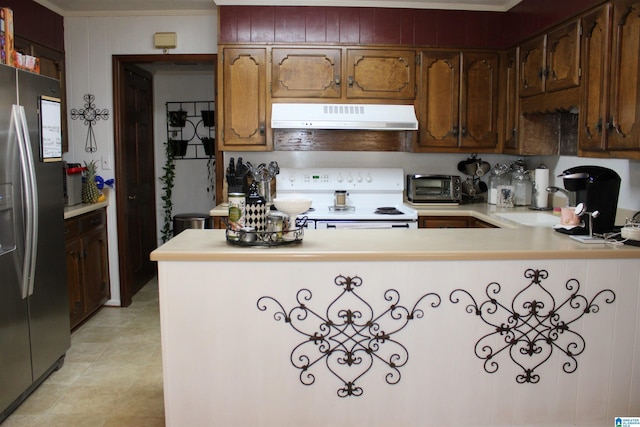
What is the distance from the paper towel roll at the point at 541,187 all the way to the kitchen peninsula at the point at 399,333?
5.97 ft

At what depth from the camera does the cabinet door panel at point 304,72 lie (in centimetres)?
437

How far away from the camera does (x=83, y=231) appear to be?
14.0 ft

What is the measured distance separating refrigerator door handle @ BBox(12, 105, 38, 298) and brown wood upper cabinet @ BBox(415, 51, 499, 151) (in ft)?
8.89

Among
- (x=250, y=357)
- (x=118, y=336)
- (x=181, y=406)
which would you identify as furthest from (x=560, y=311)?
(x=118, y=336)

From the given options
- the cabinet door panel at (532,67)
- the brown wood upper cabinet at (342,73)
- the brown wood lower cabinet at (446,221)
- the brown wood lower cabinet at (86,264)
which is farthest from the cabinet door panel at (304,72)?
the brown wood lower cabinet at (86,264)

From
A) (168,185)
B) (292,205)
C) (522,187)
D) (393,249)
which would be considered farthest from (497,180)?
(168,185)

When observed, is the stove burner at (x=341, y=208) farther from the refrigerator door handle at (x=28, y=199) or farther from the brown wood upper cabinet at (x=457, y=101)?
the refrigerator door handle at (x=28, y=199)

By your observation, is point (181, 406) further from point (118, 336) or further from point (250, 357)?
point (118, 336)

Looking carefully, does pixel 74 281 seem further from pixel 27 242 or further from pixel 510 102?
pixel 510 102

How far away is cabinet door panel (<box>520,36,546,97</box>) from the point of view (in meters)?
3.81

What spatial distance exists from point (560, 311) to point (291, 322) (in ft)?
3.71

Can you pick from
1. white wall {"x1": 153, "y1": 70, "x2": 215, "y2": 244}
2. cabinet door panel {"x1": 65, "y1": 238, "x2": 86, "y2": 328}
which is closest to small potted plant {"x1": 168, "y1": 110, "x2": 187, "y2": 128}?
white wall {"x1": 153, "y1": 70, "x2": 215, "y2": 244}

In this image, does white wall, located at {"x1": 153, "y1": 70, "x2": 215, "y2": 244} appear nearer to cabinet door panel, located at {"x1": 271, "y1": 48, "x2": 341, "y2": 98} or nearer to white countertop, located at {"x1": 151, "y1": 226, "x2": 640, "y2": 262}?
cabinet door panel, located at {"x1": 271, "y1": 48, "x2": 341, "y2": 98}

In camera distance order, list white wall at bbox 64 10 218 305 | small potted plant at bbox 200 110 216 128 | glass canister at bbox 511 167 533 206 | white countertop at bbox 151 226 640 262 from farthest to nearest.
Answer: small potted plant at bbox 200 110 216 128, white wall at bbox 64 10 218 305, glass canister at bbox 511 167 533 206, white countertop at bbox 151 226 640 262
